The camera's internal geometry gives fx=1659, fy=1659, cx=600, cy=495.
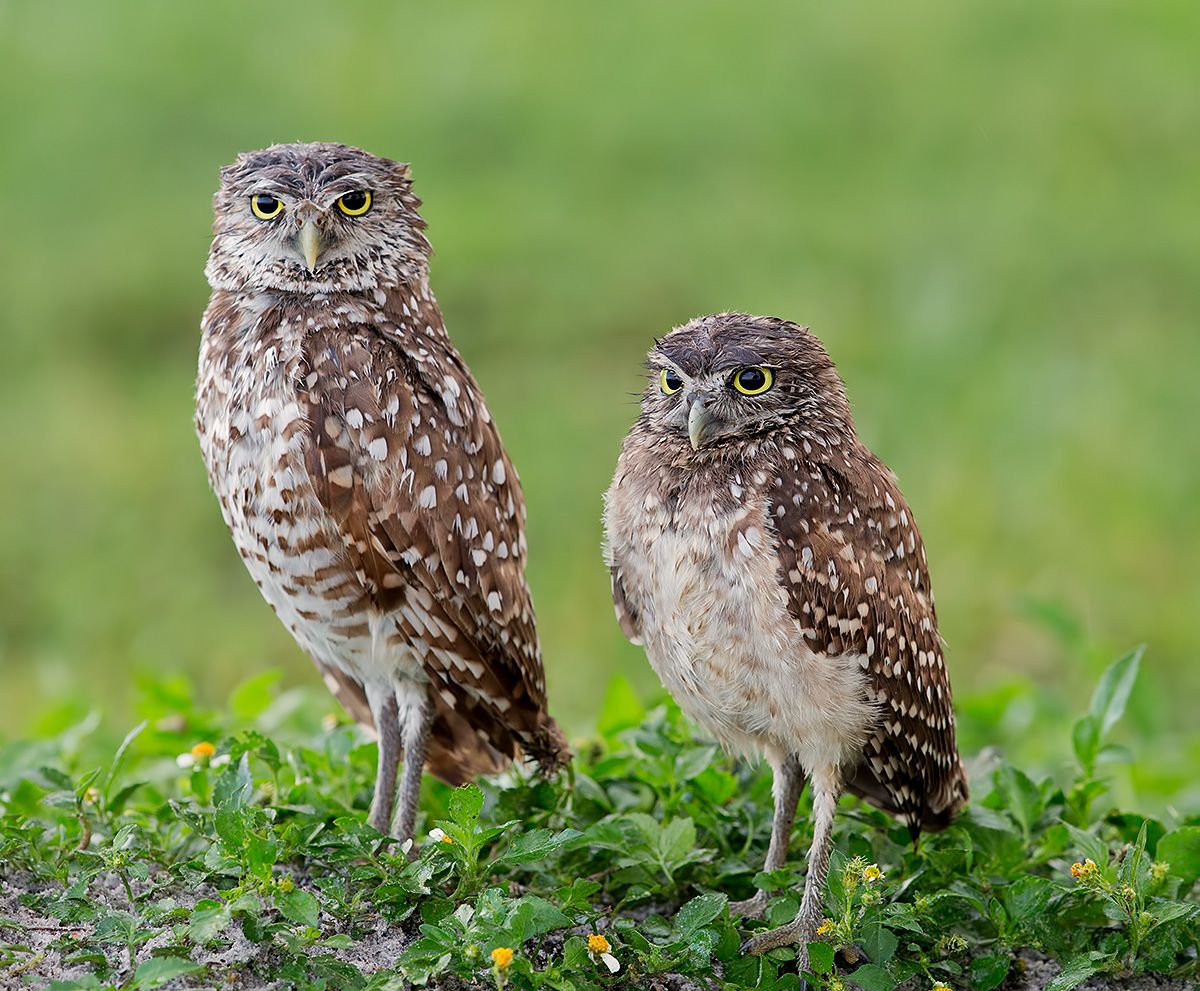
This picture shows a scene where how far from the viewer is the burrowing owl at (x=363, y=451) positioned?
4184 millimetres

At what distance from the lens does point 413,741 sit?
179 inches

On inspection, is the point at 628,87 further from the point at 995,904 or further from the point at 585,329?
the point at 995,904

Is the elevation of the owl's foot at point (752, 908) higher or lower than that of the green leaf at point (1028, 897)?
lower

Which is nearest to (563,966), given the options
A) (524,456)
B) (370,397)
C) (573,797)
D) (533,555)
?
(573,797)

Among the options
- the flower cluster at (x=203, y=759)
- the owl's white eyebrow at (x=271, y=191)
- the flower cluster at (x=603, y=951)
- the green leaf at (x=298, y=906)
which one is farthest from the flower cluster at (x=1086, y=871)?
the owl's white eyebrow at (x=271, y=191)

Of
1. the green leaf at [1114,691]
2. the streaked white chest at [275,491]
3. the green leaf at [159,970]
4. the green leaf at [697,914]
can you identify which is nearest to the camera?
the green leaf at [159,970]

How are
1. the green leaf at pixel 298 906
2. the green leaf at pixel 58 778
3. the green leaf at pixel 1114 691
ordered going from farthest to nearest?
the green leaf at pixel 1114 691 → the green leaf at pixel 58 778 → the green leaf at pixel 298 906

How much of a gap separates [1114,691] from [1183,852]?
2.25 ft

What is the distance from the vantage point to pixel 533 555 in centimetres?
752

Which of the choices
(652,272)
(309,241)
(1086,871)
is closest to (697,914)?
(1086,871)

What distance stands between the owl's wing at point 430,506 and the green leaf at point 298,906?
34.9 inches

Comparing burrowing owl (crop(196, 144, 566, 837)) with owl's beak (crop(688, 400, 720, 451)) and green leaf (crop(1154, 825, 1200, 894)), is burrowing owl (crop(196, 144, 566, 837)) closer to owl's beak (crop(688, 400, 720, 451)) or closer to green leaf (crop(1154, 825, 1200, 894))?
owl's beak (crop(688, 400, 720, 451))

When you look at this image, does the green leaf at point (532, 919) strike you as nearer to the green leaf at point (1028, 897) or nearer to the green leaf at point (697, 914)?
the green leaf at point (697, 914)

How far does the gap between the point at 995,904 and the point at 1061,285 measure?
18.8ft
